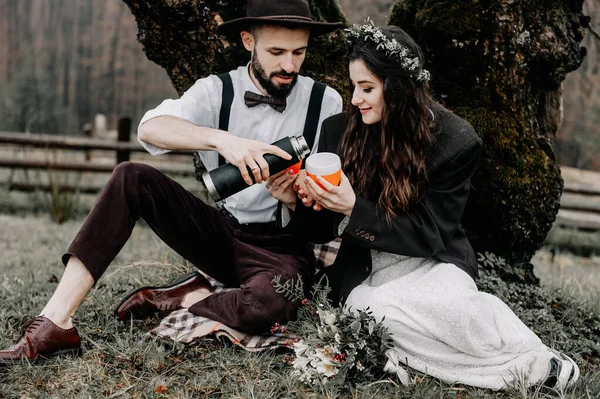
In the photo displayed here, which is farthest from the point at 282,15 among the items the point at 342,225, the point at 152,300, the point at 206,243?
the point at 152,300

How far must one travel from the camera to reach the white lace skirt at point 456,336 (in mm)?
2432

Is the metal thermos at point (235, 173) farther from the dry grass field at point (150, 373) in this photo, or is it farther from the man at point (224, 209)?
the dry grass field at point (150, 373)

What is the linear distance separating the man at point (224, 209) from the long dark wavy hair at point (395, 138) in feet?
1.26

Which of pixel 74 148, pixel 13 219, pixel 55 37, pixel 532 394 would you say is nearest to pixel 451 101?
pixel 532 394

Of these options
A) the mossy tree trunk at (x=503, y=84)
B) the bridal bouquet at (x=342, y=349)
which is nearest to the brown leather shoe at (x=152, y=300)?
the bridal bouquet at (x=342, y=349)

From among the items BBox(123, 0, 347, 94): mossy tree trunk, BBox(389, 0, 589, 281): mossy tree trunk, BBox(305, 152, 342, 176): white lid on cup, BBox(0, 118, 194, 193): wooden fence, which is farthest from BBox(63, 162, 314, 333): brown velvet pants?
BBox(0, 118, 194, 193): wooden fence

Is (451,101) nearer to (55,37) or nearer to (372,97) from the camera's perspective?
(372,97)

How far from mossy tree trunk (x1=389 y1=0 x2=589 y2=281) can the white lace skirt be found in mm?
1224

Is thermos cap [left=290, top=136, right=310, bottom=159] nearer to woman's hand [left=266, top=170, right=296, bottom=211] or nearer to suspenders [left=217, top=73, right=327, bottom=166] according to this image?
woman's hand [left=266, top=170, right=296, bottom=211]

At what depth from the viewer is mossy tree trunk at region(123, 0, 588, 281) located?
11.3ft

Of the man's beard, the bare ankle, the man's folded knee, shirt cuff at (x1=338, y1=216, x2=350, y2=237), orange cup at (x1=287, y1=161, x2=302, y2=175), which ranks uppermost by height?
the man's beard

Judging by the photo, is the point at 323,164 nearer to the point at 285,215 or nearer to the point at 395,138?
the point at 395,138

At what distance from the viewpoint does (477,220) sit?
12.2ft

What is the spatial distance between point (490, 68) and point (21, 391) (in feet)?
9.54
